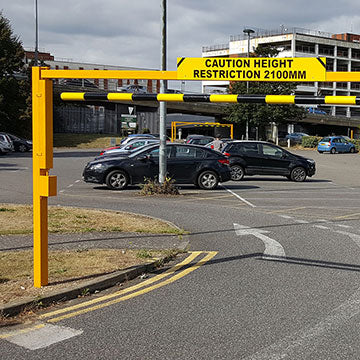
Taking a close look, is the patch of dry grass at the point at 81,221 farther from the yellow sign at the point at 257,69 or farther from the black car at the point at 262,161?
the black car at the point at 262,161

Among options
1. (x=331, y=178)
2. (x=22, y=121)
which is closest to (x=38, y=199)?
(x=331, y=178)

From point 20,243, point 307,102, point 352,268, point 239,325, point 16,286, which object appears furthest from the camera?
point 20,243

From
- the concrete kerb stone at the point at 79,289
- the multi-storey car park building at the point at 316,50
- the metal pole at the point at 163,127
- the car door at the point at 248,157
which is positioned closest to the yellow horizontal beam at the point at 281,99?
the concrete kerb stone at the point at 79,289

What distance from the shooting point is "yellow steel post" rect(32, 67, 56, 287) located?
21.2 feet

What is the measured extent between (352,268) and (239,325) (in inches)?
119

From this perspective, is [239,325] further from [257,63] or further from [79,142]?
[79,142]

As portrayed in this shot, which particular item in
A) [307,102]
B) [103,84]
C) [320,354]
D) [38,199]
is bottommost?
[320,354]

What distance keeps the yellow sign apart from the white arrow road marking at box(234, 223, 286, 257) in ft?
9.99

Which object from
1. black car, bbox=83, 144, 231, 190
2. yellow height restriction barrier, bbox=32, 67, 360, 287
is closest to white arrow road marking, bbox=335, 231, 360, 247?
yellow height restriction barrier, bbox=32, 67, 360, 287

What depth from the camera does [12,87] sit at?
51781mm

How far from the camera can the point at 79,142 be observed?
5731 cm

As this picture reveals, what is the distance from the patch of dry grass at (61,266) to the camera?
20.9ft

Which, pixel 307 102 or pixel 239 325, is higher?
pixel 307 102

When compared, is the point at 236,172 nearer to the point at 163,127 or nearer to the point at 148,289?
the point at 163,127
